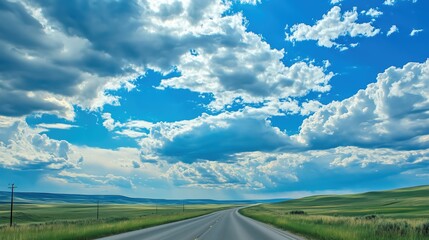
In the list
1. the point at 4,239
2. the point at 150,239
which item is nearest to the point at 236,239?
the point at 150,239

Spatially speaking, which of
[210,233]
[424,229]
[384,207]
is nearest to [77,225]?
[210,233]

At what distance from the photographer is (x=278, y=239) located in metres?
21.1

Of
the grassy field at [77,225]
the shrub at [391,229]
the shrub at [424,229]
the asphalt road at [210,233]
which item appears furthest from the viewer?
the grassy field at [77,225]

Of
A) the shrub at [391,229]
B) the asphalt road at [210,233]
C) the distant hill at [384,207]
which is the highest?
the shrub at [391,229]

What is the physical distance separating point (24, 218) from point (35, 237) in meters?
80.4

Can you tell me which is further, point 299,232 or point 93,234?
point 299,232

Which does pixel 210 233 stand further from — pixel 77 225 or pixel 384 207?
pixel 384 207

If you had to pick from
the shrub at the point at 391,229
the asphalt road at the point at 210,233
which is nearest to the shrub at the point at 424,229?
the shrub at the point at 391,229

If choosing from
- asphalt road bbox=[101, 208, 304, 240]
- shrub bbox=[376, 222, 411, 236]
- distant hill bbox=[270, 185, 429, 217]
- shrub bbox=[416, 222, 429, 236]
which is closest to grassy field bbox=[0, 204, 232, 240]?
asphalt road bbox=[101, 208, 304, 240]

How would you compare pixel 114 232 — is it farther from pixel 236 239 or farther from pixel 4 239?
pixel 236 239

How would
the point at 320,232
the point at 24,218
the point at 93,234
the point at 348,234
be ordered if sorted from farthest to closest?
1. the point at 24,218
2. the point at 93,234
3. the point at 320,232
4. the point at 348,234

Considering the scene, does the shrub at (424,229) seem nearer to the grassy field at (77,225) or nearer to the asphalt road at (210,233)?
the asphalt road at (210,233)

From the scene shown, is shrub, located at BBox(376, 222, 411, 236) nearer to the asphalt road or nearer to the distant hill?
the asphalt road

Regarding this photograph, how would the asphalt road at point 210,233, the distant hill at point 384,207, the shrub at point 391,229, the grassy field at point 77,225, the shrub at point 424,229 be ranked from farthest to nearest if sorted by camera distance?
the distant hill at point 384,207
the grassy field at point 77,225
the asphalt road at point 210,233
the shrub at point 424,229
the shrub at point 391,229
